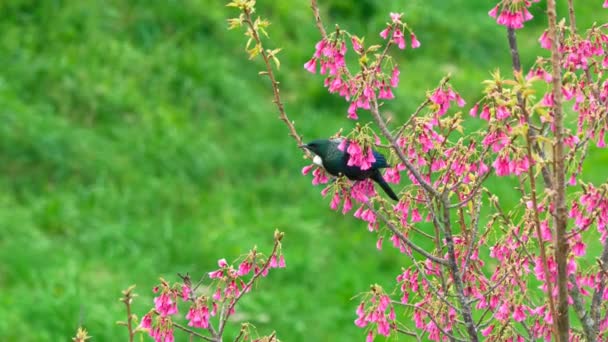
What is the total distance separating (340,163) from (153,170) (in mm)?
4812

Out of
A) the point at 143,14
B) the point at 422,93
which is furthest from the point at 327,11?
the point at 143,14

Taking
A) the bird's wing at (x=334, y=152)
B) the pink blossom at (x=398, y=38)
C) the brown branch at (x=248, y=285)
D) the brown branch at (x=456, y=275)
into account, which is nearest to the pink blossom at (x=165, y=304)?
the brown branch at (x=248, y=285)

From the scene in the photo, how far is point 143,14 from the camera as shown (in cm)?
Result: 966

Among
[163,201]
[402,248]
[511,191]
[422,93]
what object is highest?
[422,93]

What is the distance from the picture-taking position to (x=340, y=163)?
364 centimetres

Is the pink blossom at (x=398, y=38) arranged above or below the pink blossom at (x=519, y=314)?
above

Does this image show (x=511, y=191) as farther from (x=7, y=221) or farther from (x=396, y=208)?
(x=396, y=208)

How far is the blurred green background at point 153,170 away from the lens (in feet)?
22.9

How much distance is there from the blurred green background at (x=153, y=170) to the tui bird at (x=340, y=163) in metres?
3.10

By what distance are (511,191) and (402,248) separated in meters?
6.48

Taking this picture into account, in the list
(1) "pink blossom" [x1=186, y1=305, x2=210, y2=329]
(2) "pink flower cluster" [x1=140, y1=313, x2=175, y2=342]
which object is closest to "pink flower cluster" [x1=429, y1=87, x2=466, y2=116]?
(1) "pink blossom" [x1=186, y1=305, x2=210, y2=329]

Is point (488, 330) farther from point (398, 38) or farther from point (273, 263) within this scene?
point (398, 38)

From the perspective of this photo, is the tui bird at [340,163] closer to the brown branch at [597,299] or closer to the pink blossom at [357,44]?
the pink blossom at [357,44]

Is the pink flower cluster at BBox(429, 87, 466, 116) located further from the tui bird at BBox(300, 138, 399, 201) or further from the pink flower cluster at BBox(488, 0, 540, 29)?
the tui bird at BBox(300, 138, 399, 201)
